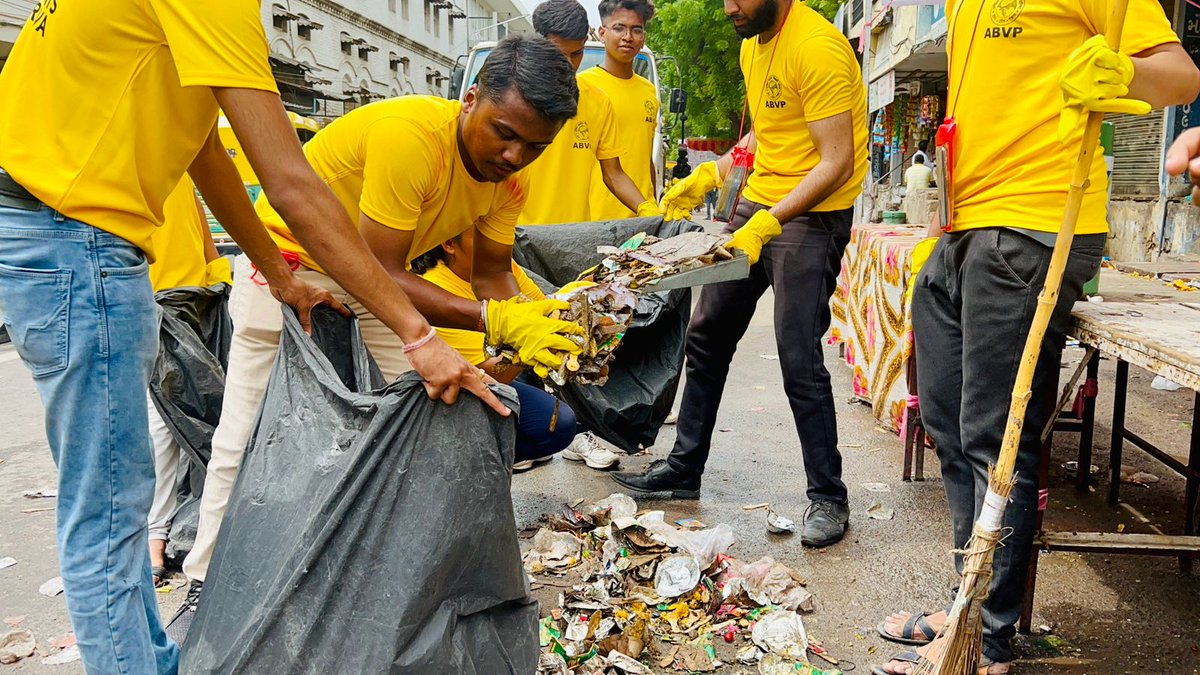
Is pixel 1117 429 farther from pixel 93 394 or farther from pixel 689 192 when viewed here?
pixel 93 394

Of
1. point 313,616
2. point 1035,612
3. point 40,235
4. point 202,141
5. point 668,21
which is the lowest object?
point 1035,612

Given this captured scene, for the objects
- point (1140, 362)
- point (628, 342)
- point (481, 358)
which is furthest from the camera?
point (628, 342)

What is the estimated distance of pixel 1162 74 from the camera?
1927 mm

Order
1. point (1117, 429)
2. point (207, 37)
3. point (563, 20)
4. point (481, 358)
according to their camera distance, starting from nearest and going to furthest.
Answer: point (207, 37), point (481, 358), point (1117, 429), point (563, 20)

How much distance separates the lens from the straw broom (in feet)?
6.04

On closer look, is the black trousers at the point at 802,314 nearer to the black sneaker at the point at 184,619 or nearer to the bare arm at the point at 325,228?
the bare arm at the point at 325,228

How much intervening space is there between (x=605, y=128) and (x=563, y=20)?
53cm

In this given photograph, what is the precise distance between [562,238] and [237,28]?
220cm

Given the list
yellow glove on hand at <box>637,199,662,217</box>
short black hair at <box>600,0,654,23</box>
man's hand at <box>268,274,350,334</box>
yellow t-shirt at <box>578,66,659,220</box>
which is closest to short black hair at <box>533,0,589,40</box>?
short black hair at <box>600,0,654,23</box>

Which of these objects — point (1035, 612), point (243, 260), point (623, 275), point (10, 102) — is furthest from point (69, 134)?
point (1035, 612)

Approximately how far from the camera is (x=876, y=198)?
1678 cm

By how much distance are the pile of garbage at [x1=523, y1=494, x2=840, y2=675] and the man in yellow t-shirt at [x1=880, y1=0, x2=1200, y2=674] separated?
0.38 meters

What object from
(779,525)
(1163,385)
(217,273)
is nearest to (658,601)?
(779,525)

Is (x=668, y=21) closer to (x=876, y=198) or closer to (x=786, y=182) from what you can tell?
(x=876, y=198)
